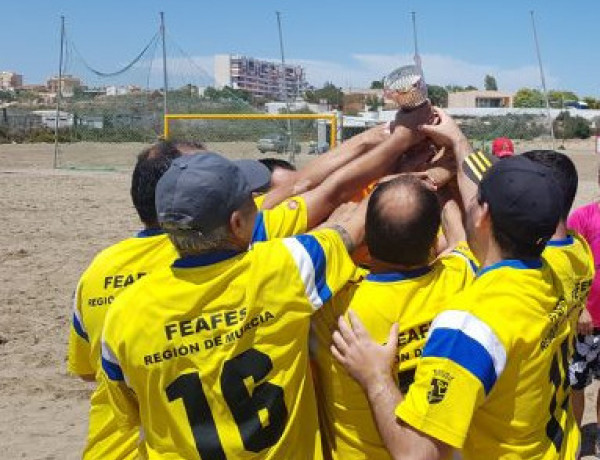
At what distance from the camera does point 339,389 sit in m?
2.19

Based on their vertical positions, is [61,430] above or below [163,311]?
below

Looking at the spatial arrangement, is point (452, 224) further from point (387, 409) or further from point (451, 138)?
point (387, 409)

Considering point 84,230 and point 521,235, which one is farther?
point 84,230

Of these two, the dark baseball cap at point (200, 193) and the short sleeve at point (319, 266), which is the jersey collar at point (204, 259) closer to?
the dark baseball cap at point (200, 193)

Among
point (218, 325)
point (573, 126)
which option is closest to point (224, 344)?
point (218, 325)

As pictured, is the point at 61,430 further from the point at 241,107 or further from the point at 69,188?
the point at 241,107

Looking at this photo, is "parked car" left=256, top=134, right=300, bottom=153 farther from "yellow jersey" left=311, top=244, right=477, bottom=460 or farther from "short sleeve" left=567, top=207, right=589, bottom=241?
"yellow jersey" left=311, top=244, right=477, bottom=460

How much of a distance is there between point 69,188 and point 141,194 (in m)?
15.7

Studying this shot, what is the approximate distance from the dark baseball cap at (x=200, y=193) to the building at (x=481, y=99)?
9993 centimetres

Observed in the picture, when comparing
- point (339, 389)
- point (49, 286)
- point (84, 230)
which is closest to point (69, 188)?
point (84, 230)

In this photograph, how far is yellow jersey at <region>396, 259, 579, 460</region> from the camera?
6.00ft

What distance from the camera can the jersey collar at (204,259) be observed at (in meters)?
2.01

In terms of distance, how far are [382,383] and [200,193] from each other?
27.1 inches

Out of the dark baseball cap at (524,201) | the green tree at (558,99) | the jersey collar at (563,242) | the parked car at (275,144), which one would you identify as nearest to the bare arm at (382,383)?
the dark baseball cap at (524,201)
